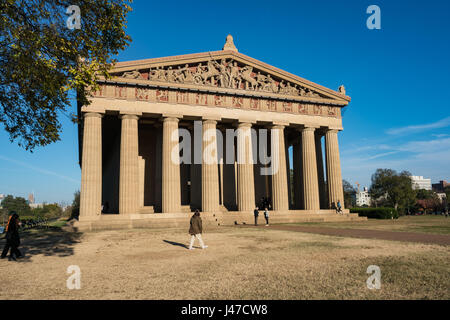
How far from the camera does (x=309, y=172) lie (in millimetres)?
32938

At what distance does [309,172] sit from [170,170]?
51.4 feet

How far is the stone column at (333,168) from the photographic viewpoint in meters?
33.4

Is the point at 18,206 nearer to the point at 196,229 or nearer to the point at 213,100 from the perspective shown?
the point at 213,100

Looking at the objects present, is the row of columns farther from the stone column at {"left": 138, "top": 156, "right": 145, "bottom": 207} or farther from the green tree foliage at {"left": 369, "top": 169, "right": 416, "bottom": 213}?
the green tree foliage at {"left": 369, "top": 169, "right": 416, "bottom": 213}

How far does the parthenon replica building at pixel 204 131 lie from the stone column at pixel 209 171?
0.10m

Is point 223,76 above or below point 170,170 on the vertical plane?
above

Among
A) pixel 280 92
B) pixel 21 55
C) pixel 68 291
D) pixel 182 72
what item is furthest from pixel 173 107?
pixel 68 291

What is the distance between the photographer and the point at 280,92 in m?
32.3

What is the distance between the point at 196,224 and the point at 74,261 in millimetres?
4854

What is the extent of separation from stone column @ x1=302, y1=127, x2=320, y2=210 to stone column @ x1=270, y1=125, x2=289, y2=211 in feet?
9.29

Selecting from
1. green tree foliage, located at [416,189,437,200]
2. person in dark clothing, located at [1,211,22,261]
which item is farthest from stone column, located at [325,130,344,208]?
green tree foliage, located at [416,189,437,200]

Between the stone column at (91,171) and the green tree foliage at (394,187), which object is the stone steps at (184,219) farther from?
the green tree foliage at (394,187)

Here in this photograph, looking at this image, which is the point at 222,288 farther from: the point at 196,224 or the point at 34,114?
the point at 34,114

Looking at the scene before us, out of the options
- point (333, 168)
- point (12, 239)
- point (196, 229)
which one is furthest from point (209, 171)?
point (12, 239)
